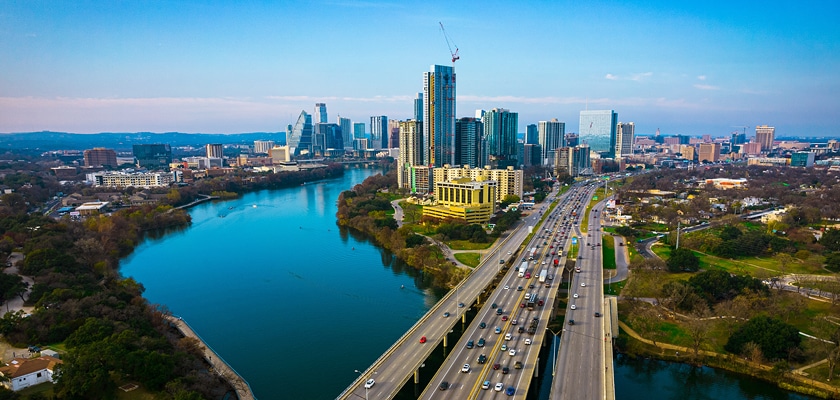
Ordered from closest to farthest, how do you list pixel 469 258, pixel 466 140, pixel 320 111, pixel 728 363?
pixel 728 363 < pixel 469 258 < pixel 466 140 < pixel 320 111

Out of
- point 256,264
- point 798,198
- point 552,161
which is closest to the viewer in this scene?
point 256,264

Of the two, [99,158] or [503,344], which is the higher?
[99,158]

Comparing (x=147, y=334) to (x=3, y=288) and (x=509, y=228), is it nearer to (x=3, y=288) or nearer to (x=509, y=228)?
(x=3, y=288)

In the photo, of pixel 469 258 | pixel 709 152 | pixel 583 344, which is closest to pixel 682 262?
pixel 469 258

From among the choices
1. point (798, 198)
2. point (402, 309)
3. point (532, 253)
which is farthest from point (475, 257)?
point (798, 198)

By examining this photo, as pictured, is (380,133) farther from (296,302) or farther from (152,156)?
(296,302)

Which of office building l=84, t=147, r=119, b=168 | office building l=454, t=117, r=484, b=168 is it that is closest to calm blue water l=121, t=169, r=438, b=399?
office building l=454, t=117, r=484, b=168

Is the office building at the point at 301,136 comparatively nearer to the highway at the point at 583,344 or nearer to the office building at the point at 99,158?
the office building at the point at 99,158
